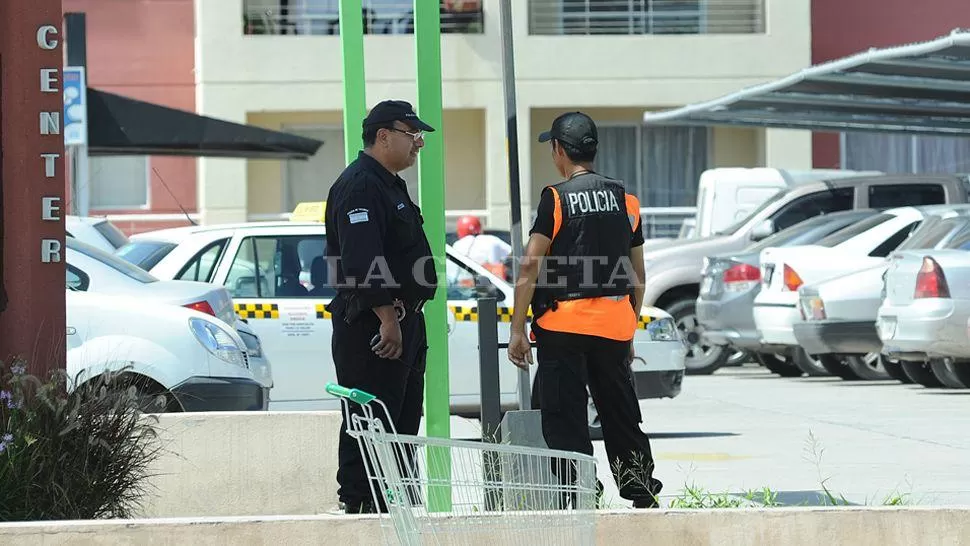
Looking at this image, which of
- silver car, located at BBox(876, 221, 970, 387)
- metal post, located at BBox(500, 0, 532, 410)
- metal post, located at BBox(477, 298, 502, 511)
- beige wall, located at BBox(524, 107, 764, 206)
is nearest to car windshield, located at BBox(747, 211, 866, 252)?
silver car, located at BBox(876, 221, 970, 387)

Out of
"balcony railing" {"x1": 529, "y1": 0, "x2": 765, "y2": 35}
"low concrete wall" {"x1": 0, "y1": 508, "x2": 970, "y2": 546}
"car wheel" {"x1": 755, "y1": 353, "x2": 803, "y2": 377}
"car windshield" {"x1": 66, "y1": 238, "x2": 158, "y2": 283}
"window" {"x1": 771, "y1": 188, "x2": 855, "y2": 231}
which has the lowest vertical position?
"car wheel" {"x1": 755, "y1": 353, "x2": 803, "y2": 377}

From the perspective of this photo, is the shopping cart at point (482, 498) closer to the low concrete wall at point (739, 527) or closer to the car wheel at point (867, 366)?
the low concrete wall at point (739, 527)

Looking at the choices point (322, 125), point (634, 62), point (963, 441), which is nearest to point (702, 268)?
point (963, 441)

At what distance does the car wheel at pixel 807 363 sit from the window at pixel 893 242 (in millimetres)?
1492

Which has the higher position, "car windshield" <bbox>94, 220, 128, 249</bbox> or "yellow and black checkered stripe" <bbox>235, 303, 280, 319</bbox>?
"car windshield" <bbox>94, 220, 128, 249</bbox>

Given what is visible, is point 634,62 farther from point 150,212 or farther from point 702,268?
point 702,268

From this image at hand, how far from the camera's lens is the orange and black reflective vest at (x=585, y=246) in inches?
264

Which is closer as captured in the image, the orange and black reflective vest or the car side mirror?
the orange and black reflective vest

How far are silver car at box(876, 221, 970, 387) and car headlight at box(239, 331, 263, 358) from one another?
5798 millimetres

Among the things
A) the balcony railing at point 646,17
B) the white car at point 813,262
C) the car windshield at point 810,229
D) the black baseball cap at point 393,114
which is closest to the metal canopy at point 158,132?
the car windshield at point 810,229

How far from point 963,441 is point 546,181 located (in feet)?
57.8

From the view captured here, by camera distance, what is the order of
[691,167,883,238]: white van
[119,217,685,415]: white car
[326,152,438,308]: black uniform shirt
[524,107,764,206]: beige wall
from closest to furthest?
[326,152,438,308]: black uniform shirt
[119,217,685,415]: white car
[691,167,883,238]: white van
[524,107,764,206]: beige wall

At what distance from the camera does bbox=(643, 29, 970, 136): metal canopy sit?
16.0m

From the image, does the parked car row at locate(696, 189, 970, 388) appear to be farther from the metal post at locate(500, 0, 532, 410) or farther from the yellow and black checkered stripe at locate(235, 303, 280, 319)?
the metal post at locate(500, 0, 532, 410)
